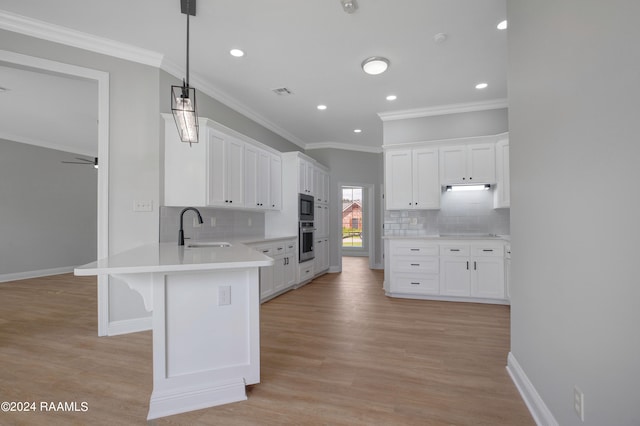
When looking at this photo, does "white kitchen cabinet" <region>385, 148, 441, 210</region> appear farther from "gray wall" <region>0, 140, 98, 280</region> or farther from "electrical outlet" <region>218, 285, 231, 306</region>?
"gray wall" <region>0, 140, 98, 280</region>

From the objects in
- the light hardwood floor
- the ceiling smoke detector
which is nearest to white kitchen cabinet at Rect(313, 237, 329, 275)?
the light hardwood floor

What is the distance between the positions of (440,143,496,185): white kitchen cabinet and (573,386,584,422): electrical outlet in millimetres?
3425

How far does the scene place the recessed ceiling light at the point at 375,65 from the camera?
3186mm

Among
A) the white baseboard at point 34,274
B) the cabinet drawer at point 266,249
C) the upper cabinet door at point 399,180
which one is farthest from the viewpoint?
the white baseboard at point 34,274

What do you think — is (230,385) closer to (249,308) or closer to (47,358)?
(249,308)

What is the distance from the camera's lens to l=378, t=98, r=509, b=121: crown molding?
169 inches

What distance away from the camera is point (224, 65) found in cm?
334

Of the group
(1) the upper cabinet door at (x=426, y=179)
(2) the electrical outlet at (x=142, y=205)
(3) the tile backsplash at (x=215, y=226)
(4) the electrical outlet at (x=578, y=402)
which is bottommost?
(4) the electrical outlet at (x=578, y=402)

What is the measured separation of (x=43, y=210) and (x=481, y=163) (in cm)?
851

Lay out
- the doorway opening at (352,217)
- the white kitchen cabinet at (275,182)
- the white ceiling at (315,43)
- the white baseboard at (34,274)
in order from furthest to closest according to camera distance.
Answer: the doorway opening at (352,217), the white baseboard at (34,274), the white kitchen cabinet at (275,182), the white ceiling at (315,43)

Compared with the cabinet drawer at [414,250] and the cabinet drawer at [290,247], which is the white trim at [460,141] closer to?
the cabinet drawer at [414,250]

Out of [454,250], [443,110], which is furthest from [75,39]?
[454,250]

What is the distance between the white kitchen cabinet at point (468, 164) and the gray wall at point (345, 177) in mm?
2788

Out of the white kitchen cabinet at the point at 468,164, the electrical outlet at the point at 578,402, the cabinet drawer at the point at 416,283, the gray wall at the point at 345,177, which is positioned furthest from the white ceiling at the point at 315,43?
the electrical outlet at the point at 578,402
